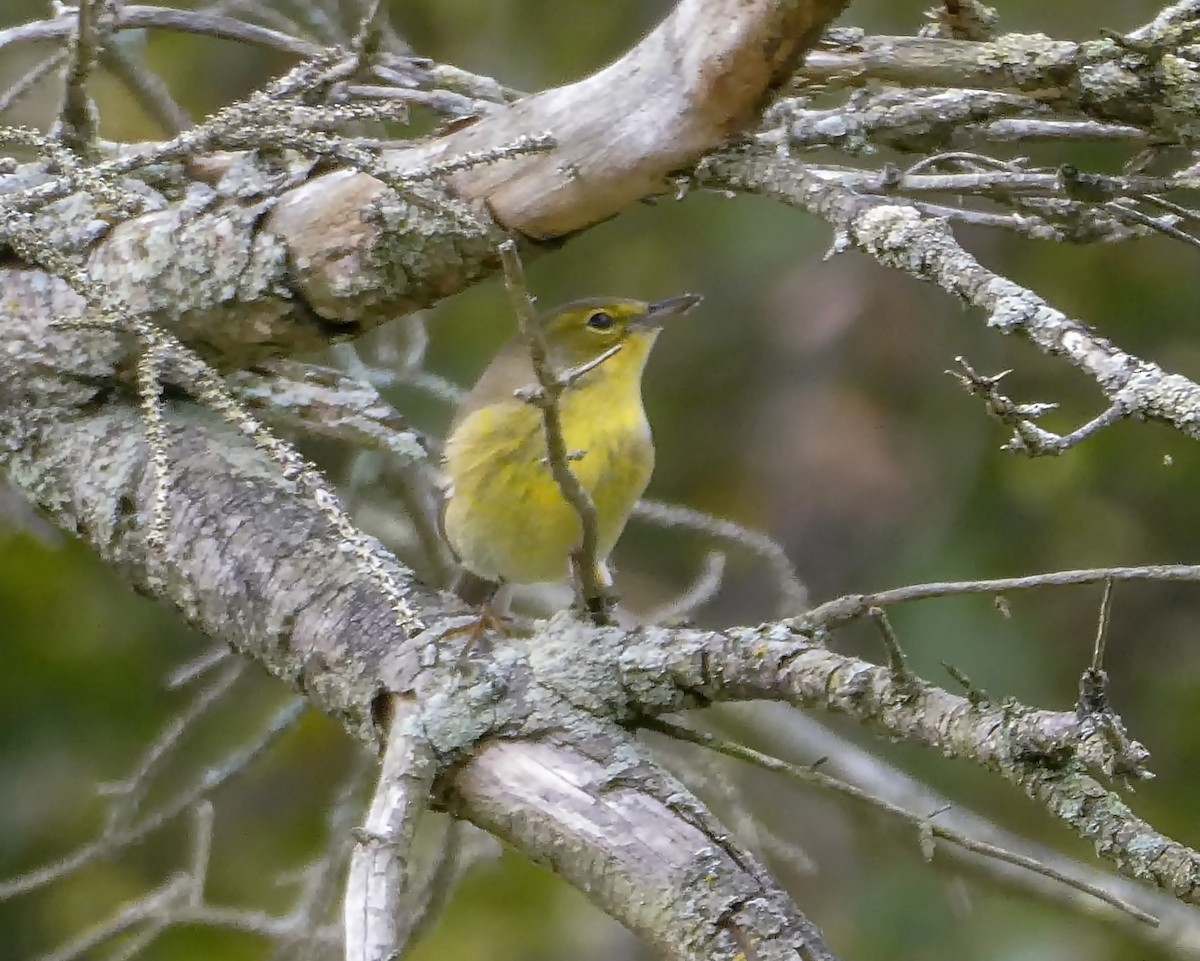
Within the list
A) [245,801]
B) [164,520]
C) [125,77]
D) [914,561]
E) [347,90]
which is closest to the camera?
[164,520]

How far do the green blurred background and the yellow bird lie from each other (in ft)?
2.76

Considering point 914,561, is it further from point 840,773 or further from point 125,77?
point 125,77

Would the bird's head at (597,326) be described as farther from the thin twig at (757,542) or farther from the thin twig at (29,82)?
the thin twig at (29,82)

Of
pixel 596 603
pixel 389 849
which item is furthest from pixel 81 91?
pixel 389 849

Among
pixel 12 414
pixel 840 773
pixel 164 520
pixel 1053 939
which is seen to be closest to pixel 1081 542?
pixel 1053 939

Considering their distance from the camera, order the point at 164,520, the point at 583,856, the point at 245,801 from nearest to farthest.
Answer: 1. the point at 164,520
2. the point at 583,856
3. the point at 245,801

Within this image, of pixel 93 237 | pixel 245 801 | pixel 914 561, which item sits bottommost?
pixel 245 801

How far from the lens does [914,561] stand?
3.62 meters

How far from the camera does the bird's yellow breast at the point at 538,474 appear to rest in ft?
8.36

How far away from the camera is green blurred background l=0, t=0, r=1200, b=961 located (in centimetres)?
341

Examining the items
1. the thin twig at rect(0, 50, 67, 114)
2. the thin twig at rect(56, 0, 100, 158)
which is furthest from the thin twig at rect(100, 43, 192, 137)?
the thin twig at rect(56, 0, 100, 158)

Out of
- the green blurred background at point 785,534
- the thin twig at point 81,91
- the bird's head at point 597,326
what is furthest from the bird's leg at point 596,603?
the green blurred background at point 785,534

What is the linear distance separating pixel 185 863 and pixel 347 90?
2392 millimetres

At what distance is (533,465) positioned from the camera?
100 inches
